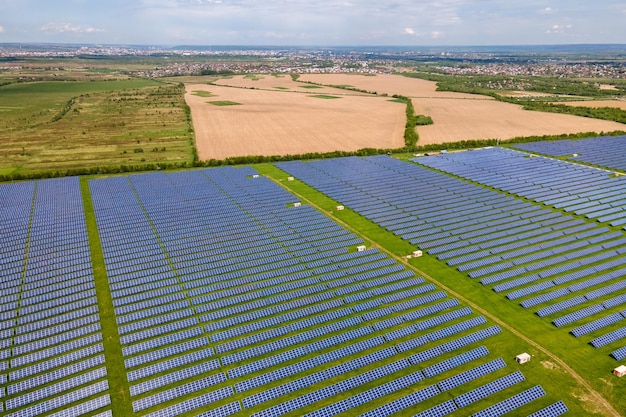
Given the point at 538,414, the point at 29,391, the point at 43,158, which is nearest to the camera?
the point at 538,414

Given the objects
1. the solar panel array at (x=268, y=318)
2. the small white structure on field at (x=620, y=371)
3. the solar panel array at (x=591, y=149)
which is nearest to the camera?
the solar panel array at (x=268, y=318)

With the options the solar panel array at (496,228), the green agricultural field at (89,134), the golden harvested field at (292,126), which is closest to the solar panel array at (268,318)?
the solar panel array at (496,228)

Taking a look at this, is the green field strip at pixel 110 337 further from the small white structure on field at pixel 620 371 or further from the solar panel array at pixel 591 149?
the solar panel array at pixel 591 149

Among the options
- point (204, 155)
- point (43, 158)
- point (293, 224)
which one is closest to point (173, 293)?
point (293, 224)

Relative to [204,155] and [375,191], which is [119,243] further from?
[204,155]

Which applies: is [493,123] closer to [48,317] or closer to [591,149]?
[591,149]

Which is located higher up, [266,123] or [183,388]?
[266,123]

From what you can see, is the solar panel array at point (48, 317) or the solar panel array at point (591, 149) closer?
the solar panel array at point (48, 317)

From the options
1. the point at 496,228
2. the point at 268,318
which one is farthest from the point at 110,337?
the point at 496,228
